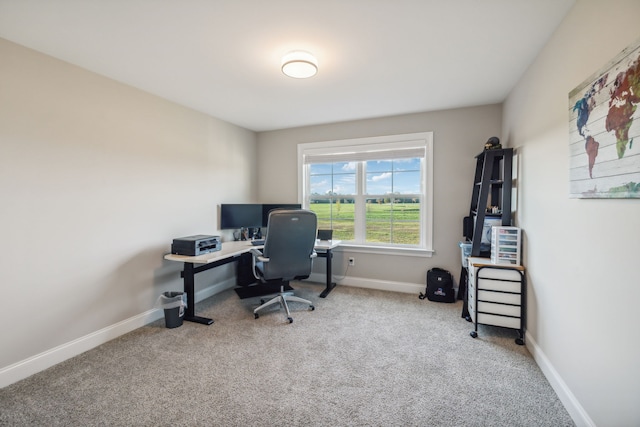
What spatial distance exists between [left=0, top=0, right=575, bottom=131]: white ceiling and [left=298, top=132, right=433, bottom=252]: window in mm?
869

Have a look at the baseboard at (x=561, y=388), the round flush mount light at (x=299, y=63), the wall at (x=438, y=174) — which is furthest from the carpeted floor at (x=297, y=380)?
the round flush mount light at (x=299, y=63)

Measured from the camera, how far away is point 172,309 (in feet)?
8.65

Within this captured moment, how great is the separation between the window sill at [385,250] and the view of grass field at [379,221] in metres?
0.13

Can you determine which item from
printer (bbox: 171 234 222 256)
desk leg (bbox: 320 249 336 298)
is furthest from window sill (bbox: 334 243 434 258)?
printer (bbox: 171 234 222 256)

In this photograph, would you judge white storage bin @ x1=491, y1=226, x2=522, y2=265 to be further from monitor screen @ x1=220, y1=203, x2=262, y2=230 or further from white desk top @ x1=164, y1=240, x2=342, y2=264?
monitor screen @ x1=220, y1=203, x2=262, y2=230

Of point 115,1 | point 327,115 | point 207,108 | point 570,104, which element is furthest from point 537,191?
point 207,108

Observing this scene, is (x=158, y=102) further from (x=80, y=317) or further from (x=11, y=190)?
(x=80, y=317)

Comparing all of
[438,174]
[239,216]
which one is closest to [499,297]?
[438,174]

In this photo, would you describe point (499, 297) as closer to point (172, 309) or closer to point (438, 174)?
point (438, 174)

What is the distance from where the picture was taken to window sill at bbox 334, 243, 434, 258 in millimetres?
3496

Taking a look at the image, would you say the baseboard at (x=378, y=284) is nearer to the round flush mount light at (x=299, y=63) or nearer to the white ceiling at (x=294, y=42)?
the white ceiling at (x=294, y=42)

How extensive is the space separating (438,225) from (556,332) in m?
1.79

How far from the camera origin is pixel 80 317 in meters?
2.24

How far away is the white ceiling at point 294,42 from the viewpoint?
1562mm
